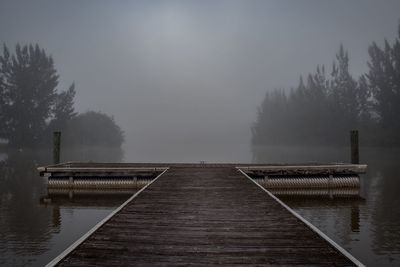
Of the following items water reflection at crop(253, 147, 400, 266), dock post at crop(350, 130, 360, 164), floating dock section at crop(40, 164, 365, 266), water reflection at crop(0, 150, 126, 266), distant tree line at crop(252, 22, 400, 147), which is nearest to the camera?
floating dock section at crop(40, 164, 365, 266)

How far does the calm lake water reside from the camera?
10.9m

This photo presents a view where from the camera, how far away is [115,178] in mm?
22656

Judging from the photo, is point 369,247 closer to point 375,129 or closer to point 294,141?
point 375,129

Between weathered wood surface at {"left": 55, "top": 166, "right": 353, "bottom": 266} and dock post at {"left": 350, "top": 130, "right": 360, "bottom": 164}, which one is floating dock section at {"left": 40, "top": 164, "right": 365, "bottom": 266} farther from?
dock post at {"left": 350, "top": 130, "right": 360, "bottom": 164}

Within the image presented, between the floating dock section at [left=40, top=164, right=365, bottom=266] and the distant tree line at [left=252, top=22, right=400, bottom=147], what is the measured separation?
259 feet

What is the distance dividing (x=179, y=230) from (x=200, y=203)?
133 inches

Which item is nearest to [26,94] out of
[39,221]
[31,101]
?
[31,101]

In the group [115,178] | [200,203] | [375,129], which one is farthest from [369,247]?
[375,129]

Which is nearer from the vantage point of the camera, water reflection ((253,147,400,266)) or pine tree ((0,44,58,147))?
water reflection ((253,147,400,266))

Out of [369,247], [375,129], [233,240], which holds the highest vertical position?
[375,129]

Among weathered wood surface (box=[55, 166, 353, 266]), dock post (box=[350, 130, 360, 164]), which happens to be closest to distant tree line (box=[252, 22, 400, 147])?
dock post (box=[350, 130, 360, 164])

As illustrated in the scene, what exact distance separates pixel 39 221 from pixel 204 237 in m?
10.0

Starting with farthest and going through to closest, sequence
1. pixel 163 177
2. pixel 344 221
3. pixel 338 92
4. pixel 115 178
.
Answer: pixel 338 92 < pixel 115 178 < pixel 163 177 < pixel 344 221

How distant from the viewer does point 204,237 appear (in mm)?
7852
